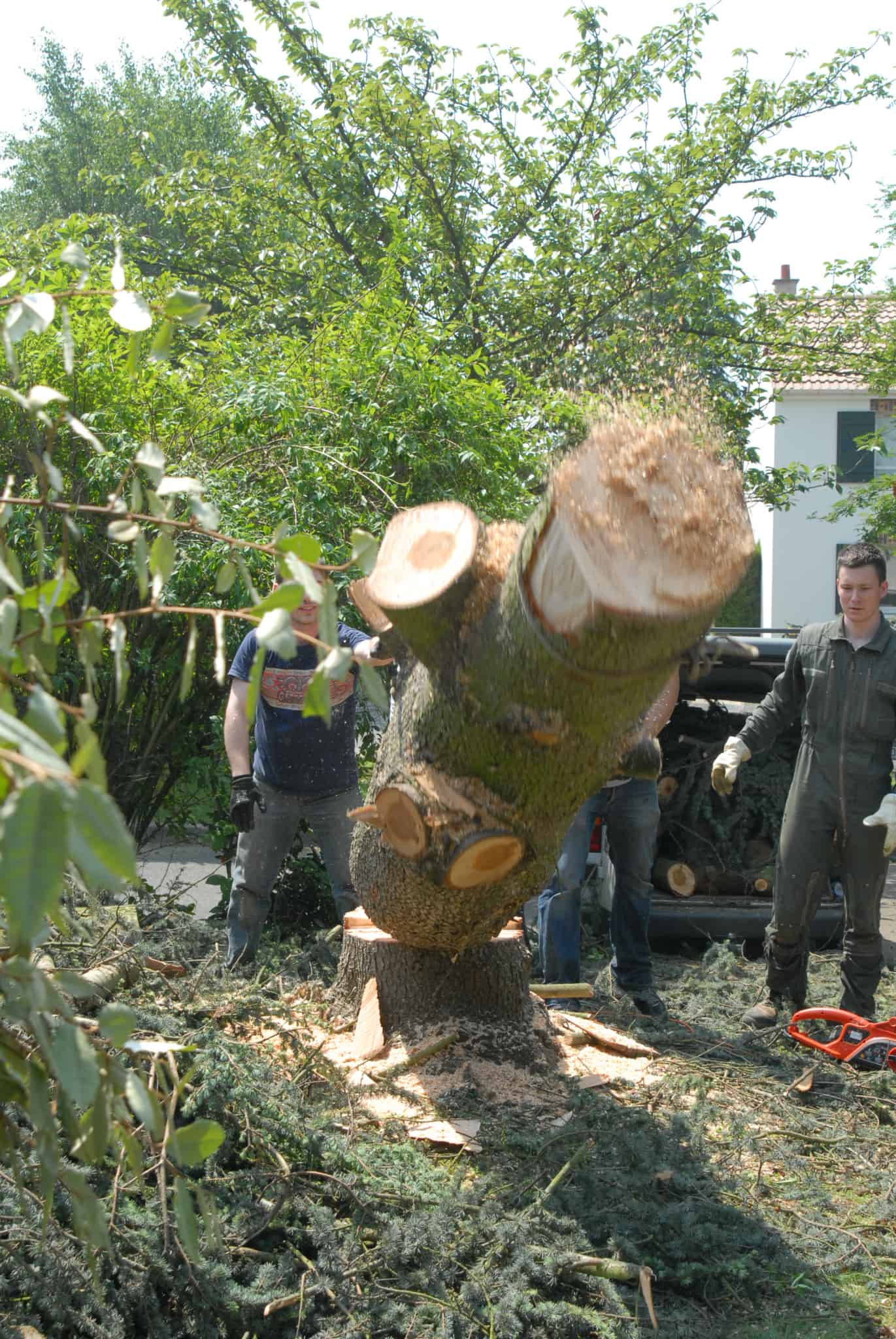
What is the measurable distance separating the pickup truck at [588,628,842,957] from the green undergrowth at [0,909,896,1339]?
2.06 m

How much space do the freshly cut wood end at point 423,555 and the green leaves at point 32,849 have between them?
186 centimetres

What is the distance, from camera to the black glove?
4.41 metres

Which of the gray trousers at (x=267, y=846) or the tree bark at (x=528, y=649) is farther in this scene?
the gray trousers at (x=267, y=846)

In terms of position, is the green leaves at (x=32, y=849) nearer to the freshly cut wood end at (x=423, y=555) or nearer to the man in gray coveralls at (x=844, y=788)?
the freshly cut wood end at (x=423, y=555)

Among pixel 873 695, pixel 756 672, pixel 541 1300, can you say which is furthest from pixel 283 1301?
pixel 756 672

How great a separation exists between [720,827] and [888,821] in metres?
2.28

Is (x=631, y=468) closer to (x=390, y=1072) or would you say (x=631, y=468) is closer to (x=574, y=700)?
(x=574, y=700)

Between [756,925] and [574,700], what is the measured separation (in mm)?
3906

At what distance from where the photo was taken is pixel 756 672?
6.24 m

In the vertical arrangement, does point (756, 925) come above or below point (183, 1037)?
below

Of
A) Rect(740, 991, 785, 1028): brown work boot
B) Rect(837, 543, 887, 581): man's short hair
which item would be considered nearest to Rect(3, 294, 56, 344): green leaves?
Rect(837, 543, 887, 581): man's short hair

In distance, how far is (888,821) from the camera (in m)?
4.54

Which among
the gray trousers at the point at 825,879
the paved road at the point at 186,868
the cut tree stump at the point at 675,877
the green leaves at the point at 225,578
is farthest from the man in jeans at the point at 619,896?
the green leaves at the point at 225,578

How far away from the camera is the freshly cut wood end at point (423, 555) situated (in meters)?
2.72
